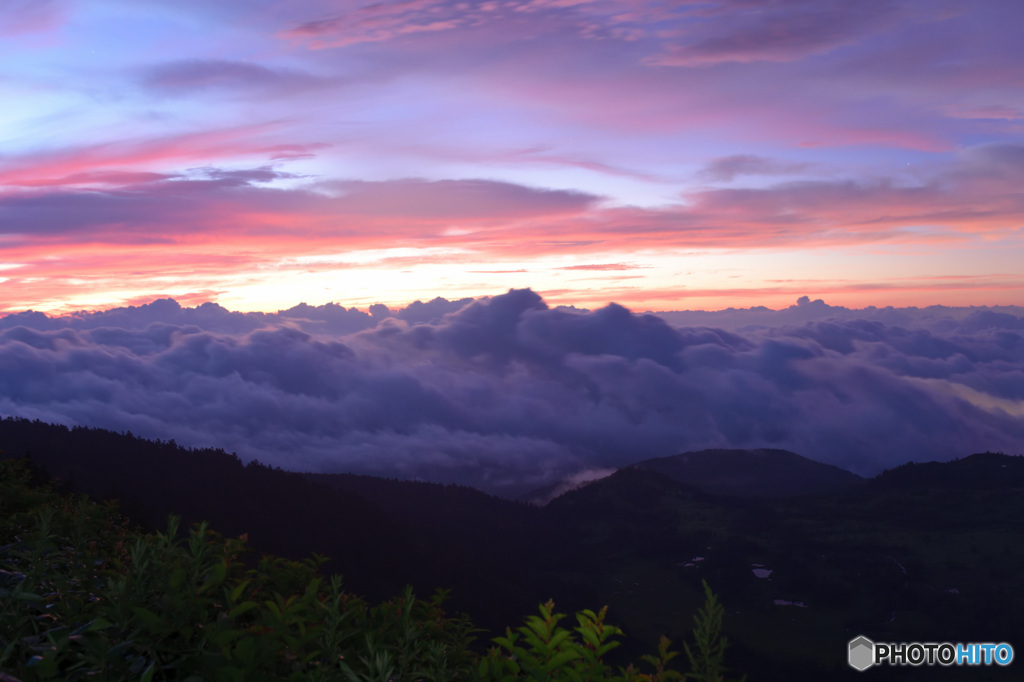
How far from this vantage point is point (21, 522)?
39.7ft

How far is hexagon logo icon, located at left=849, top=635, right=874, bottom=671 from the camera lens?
45.2ft

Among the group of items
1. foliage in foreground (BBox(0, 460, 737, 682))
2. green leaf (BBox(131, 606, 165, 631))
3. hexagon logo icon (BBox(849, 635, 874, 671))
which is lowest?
hexagon logo icon (BBox(849, 635, 874, 671))

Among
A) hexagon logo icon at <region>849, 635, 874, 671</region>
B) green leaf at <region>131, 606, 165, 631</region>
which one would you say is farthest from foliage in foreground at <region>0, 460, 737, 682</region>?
hexagon logo icon at <region>849, 635, 874, 671</region>

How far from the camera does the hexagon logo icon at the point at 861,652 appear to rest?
13766 millimetres

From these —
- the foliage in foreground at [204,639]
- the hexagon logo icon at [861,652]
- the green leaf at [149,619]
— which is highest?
the green leaf at [149,619]

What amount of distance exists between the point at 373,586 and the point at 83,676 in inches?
7159

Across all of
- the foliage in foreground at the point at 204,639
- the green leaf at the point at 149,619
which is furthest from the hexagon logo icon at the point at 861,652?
the green leaf at the point at 149,619

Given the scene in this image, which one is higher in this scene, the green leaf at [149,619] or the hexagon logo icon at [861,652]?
the green leaf at [149,619]

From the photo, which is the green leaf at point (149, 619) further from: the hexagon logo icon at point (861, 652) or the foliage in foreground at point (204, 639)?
the hexagon logo icon at point (861, 652)

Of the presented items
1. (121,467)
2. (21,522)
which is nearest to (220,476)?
(121,467)

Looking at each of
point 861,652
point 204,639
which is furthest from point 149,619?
point 861,652

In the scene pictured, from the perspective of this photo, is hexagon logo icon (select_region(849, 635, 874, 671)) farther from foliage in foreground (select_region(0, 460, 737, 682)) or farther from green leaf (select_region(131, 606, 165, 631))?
green leaf (select_region(131, 606, 165, 631))

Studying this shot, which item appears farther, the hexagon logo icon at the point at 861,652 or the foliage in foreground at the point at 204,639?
the hexagon logo icon at the point at 861,652

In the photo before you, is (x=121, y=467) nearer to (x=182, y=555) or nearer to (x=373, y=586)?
(x=373, y=586)
